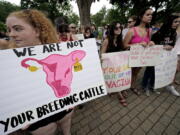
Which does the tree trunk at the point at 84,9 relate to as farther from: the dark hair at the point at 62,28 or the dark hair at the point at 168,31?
the dark hair at the point at 168,31

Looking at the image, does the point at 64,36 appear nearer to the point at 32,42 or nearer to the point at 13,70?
the point at 32,42

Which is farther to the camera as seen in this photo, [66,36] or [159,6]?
[159,6]

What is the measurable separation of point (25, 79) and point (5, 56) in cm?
23

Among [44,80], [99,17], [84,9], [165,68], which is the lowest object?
[165,68]

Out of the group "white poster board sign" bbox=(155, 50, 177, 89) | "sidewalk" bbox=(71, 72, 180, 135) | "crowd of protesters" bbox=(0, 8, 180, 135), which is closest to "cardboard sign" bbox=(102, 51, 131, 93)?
"crowd of protesters" bbox=(0, 8, 180, 135)

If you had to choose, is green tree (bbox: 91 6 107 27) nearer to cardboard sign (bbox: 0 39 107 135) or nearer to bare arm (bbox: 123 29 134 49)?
bare arm (bbox: 123 29 134 49)

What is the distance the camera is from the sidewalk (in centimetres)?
183

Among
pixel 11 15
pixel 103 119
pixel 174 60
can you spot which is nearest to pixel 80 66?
pixel 11 15

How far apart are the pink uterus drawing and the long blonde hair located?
24cm

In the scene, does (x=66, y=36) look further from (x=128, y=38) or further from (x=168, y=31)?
(x=168, y=31)

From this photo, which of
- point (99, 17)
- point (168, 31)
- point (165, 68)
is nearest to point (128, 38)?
point (168, 31)

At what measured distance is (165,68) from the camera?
7.84 ft

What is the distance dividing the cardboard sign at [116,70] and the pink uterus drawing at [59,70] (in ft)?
3.09

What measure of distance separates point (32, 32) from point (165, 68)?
2729 mm
